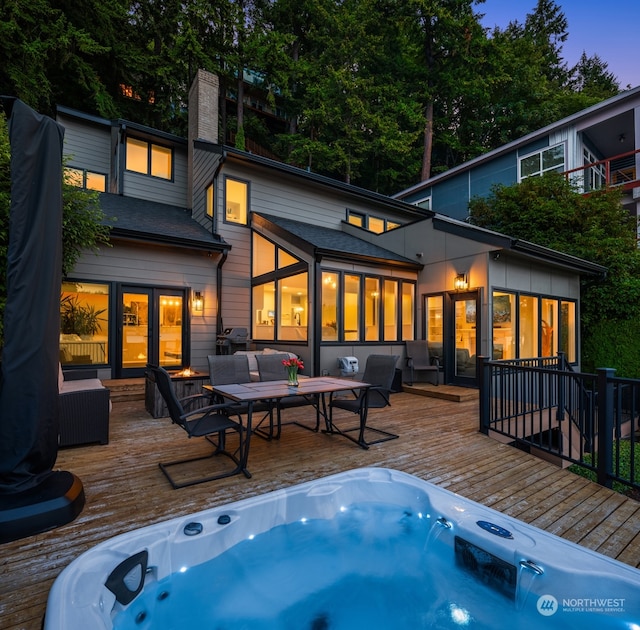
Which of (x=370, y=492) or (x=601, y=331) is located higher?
(x=601, y=331)

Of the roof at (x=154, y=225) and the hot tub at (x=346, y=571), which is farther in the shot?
the roof at (x=154, y=225)

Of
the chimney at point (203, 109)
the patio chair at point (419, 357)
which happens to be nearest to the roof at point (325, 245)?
the patio chair at point (419, 357)

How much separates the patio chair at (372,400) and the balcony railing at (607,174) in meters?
10.2

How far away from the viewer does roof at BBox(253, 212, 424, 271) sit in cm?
713

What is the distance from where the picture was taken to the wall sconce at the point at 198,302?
26.8 feet

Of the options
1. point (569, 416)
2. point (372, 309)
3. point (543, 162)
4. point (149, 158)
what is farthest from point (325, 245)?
point (543, 162)

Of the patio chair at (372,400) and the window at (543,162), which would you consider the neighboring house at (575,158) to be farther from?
the patio chair at (372,400)

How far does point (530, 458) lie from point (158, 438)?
419cm

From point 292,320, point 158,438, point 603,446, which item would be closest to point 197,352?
point 292,320

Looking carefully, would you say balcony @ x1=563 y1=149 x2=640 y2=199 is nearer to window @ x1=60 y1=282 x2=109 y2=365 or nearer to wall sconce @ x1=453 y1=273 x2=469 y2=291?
wall sconce @ x1=453 y1=273 x2=469 y2=291

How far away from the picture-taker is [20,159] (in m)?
2.39

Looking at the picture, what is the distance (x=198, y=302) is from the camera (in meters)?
8.20

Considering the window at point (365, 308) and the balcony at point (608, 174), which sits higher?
the balcony at point (608, 174)

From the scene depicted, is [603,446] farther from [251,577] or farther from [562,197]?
[562,197]
